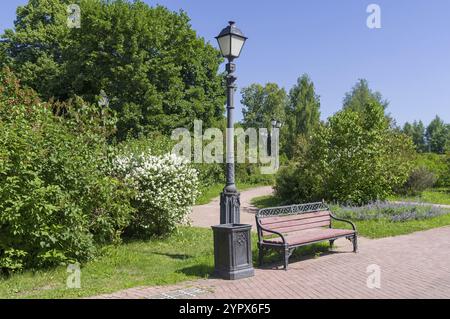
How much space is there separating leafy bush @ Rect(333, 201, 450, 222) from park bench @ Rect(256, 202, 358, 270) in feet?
13.2

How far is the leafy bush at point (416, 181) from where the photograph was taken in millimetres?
20469

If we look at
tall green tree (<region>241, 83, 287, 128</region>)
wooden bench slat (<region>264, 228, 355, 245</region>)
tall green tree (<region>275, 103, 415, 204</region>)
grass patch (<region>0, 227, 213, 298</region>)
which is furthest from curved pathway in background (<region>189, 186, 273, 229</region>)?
tall green tree (<region>241, 83, 287, 128</region>)

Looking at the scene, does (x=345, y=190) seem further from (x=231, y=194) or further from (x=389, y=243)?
(x=231, y=194)

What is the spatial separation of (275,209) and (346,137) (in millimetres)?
7967

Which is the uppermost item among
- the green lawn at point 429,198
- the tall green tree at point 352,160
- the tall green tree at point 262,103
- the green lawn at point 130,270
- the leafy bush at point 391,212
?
the tall green tree at point 262,103

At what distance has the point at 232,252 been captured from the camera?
6723 mm

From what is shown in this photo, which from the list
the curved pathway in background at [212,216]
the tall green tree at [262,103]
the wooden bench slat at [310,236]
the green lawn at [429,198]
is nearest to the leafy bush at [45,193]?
the wooden bench slat at [310,236]

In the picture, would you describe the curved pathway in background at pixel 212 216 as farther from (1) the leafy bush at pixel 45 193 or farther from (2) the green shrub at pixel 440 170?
(2) the green shrub at pixel 440 170

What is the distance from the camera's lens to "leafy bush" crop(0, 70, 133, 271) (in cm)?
682

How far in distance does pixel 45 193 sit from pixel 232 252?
303 cm

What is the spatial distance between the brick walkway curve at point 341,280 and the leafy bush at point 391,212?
4.01 meters

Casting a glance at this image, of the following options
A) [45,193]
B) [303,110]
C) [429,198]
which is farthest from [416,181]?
[303,110]

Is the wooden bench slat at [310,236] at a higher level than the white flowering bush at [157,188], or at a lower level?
lower
